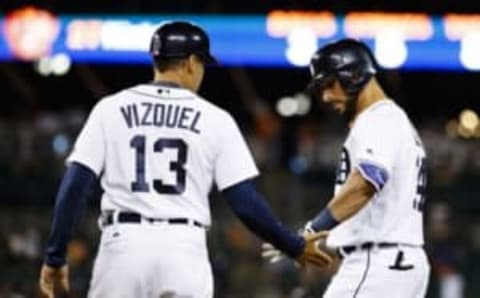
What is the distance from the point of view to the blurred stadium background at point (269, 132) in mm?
14602

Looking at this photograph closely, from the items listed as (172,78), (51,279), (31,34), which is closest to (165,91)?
(172,78)

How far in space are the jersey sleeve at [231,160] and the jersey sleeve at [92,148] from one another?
48 centimetres

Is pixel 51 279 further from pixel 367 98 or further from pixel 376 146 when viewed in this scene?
pixel 367 98

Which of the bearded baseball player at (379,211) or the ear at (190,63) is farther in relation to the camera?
the bearded baseball player at (379,211)

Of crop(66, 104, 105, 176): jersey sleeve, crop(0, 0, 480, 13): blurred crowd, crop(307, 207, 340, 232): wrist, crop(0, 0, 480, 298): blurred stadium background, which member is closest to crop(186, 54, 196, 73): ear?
crop(66, 104, 105, 176): jersey sleeve

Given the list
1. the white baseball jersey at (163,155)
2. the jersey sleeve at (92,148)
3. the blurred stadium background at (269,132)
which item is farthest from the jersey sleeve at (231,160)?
the blurred stadium background at (269,132)

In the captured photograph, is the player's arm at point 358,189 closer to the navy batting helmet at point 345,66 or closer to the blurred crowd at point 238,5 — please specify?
the navy batting helmet at point 345,66

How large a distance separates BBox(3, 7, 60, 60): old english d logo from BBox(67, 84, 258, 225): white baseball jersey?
448 inches

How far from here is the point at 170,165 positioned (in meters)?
5.38

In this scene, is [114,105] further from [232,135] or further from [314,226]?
[314,226]

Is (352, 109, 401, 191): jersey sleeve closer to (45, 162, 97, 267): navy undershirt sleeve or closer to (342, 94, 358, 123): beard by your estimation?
(342, 94, 358, 123): beard

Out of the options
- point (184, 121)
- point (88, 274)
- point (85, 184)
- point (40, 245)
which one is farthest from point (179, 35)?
point (40, 245)

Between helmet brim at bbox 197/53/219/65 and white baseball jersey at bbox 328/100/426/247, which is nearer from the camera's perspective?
helmet brim at bbox 197/53/219/65

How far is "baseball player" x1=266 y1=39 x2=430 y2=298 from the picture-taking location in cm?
599
